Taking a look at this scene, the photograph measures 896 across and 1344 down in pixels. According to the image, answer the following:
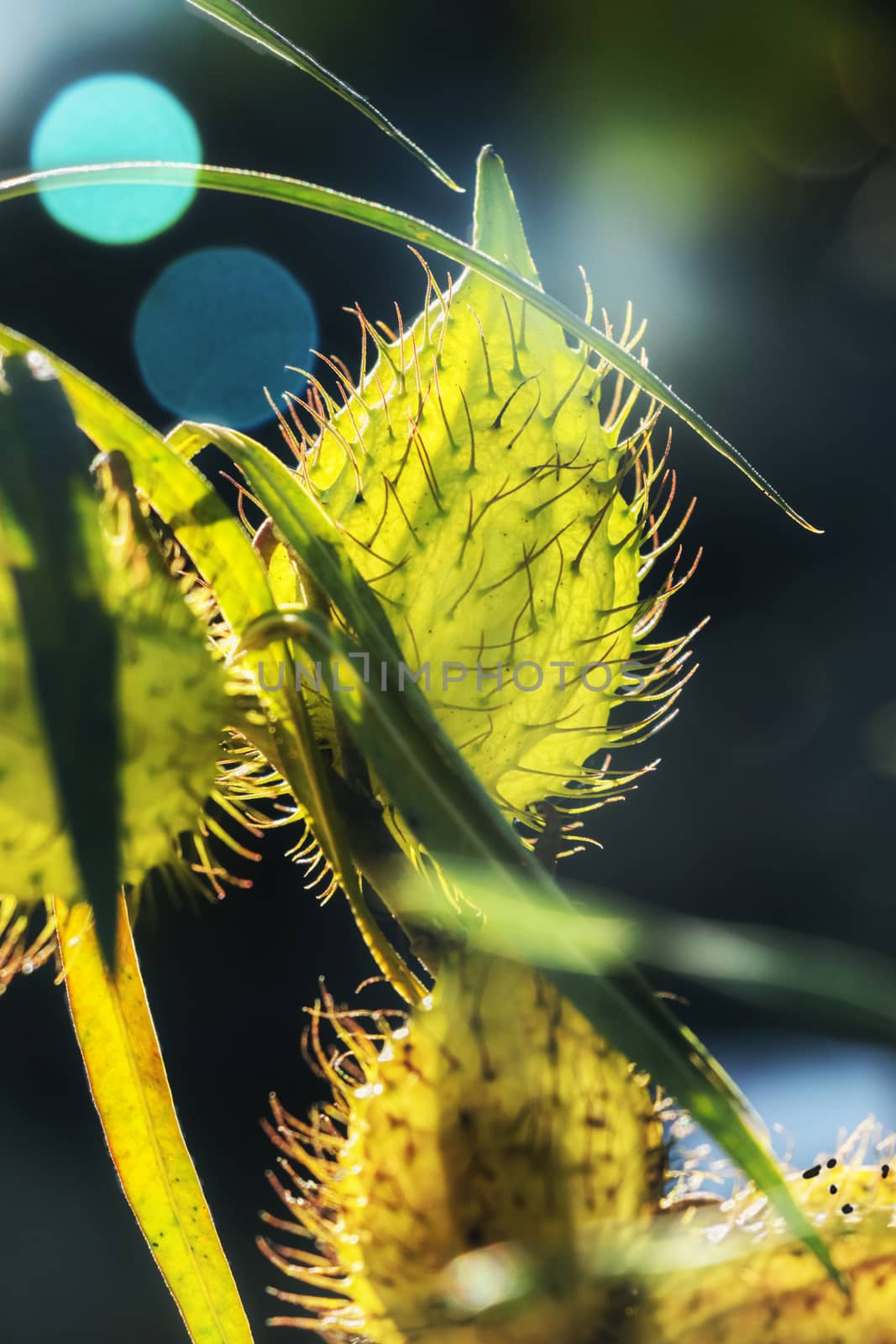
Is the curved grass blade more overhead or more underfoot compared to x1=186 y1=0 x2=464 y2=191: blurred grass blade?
more underfoot

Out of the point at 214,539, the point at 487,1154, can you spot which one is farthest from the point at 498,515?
the point at 487,1154

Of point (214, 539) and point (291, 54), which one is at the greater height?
point (291, 54)

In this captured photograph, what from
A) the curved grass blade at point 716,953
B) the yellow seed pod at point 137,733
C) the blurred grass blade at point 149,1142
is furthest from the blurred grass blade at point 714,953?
the blurred grass blade at point 149,1142

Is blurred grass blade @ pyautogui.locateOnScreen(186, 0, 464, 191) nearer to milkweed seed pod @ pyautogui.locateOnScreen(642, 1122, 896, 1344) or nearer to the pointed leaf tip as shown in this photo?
the pointed leaf tip

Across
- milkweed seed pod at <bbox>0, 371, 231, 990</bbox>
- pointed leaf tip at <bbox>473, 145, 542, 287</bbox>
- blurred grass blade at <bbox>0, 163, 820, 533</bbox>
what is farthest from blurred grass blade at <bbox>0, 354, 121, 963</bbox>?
pointed leaf tip at <bbox>473, 145, 542, 287</bbox>

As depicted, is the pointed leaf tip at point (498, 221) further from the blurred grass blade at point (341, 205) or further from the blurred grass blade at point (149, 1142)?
the blurred grass blade at point (149, 1142)

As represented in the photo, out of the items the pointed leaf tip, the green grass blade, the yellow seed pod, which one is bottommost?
the yellow seed pod

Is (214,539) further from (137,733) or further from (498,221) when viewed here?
(498,221)
